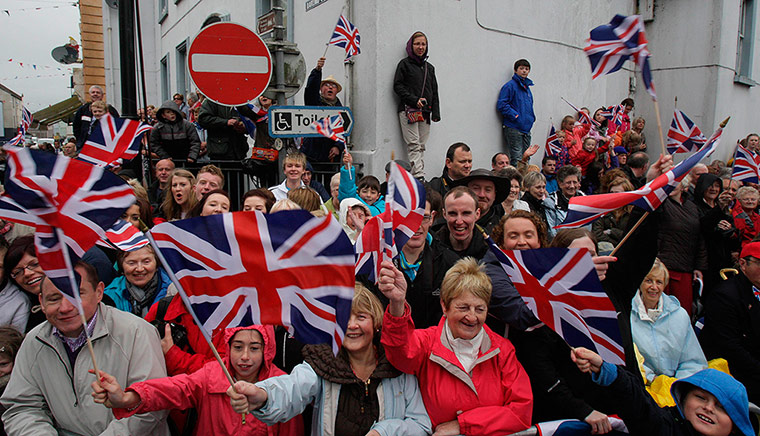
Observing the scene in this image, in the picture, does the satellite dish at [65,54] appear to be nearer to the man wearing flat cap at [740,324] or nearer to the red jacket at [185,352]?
the red jacket at [185,352]

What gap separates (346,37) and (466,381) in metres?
6.01

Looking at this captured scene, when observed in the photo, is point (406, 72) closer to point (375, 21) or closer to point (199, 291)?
point (375, 21)

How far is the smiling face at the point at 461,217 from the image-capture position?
4109 millimetres

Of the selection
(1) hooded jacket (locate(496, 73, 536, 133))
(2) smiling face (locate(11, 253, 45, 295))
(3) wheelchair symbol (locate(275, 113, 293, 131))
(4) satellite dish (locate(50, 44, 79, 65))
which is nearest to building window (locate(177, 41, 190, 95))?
(4) satellite dish (locate(50, 44, 79, 65))

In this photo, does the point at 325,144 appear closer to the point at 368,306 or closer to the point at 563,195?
the point at 563,195

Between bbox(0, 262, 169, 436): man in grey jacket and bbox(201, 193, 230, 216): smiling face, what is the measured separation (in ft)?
4.57

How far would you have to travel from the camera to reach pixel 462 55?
930 centimetres

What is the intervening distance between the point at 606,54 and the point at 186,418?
3493 mm

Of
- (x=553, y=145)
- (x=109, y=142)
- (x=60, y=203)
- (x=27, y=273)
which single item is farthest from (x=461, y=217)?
(x=553, y=145)

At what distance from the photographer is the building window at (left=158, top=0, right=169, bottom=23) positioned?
59.8 ft

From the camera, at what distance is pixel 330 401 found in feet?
9.48

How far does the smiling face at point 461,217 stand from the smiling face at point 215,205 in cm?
174

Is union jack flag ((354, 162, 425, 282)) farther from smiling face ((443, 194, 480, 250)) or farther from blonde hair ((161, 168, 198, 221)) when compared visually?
blonde hair ((161, 168, 198, 221))

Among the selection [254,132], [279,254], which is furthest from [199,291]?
[254,132]
